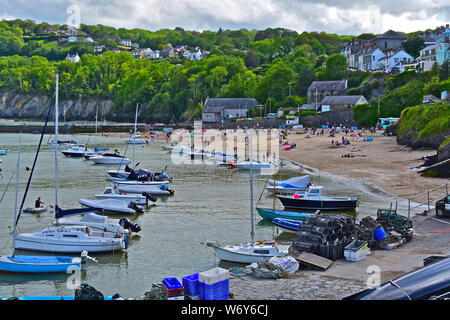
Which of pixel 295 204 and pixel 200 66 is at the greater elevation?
pixel 200 66

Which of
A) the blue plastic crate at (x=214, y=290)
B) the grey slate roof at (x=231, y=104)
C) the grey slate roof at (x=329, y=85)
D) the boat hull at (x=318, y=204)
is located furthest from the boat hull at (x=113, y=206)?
the grey slate roof at (x=231, y=104)

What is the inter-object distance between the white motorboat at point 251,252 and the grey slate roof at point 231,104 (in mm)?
84753

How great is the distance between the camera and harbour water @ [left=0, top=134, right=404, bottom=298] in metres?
17.8

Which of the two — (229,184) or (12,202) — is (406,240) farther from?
(12,202)

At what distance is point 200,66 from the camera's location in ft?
441

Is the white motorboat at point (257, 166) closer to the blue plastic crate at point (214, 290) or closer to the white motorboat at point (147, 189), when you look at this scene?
the white motorboat at point (147, 189)

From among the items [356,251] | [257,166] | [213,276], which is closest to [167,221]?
[356,251]

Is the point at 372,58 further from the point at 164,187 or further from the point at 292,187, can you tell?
the point at 164,187

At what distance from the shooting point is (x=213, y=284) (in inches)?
511

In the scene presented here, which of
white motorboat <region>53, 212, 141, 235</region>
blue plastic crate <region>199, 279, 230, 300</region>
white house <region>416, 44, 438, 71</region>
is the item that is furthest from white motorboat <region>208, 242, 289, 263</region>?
white house <region>416, 44, 438, 71</region>

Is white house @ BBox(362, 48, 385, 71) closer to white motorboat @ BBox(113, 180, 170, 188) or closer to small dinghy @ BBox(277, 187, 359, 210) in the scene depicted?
white motorboat @ BBox(113, 180, 170, 188)

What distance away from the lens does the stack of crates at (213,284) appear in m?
12.9
